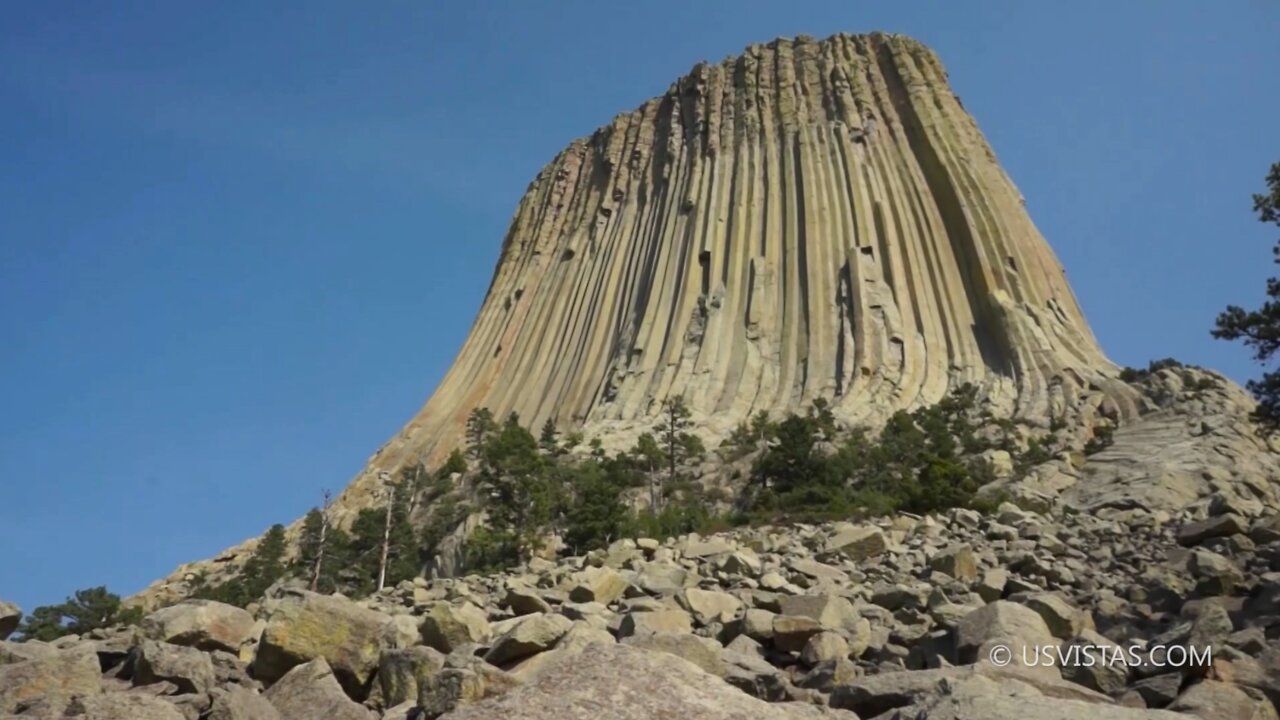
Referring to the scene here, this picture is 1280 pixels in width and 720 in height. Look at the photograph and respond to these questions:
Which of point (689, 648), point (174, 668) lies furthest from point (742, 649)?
point (174, 668)

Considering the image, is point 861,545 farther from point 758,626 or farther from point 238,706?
point 238,706

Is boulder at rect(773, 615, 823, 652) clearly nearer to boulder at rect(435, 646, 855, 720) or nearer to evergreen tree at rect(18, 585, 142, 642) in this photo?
boulder at rect(435, 646, 855, 720)

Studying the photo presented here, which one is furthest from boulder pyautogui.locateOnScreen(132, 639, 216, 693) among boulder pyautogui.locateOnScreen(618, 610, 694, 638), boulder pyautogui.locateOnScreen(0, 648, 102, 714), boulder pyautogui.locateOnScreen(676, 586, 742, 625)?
boulder pyautogui.locateOnScreen(676, 586, 742, 625)

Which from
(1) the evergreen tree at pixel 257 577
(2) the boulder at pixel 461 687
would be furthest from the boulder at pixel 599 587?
(1) the evergreen tree at pixel 257 577

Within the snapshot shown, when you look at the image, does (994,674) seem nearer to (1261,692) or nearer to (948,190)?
(1261,692)

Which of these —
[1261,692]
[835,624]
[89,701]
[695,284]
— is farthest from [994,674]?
[695,284]

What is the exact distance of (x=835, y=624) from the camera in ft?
27.1

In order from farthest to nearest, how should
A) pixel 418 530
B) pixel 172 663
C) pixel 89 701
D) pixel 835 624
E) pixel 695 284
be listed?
1. pixel 695 284
2. pixel 418 530
3. pixel 835 624
4. pixel 172 663
5. pixel 89 701

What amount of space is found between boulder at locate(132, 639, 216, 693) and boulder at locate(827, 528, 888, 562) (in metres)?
8.71

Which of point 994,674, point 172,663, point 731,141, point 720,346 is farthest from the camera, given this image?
point 731,141

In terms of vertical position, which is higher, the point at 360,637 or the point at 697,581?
the point at 697,581

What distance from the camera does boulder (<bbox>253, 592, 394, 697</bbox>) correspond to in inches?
284

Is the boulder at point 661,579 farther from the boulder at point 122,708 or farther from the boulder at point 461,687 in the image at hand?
the boulder at point 122,708

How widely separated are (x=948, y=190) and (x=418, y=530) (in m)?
29.0
